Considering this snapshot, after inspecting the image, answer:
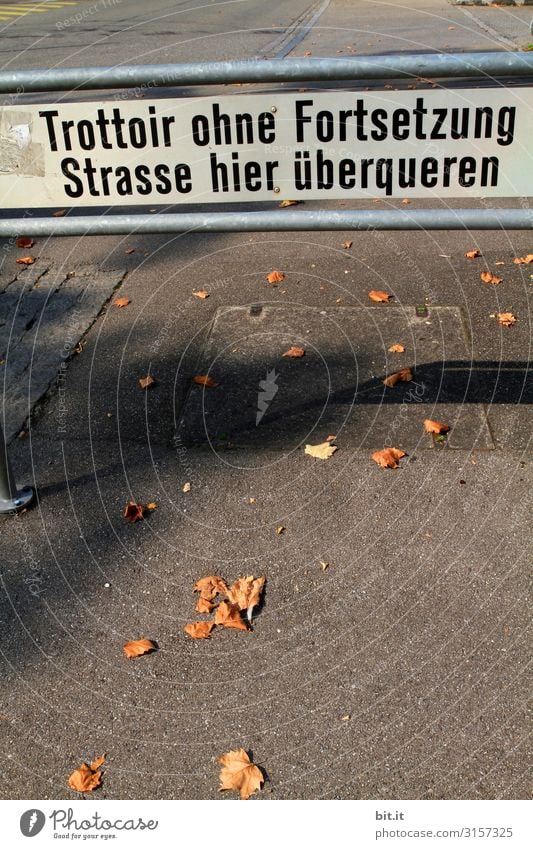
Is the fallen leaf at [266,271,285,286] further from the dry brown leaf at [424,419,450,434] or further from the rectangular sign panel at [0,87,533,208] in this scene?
the rectangular sign panel at [0,87,533,208]

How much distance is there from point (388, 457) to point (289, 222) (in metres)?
1.10

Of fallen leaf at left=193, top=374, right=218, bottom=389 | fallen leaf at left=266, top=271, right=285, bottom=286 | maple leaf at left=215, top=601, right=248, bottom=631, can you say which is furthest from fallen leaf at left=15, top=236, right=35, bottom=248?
maple leaf at left=215, top=601, right=248, bottom=631

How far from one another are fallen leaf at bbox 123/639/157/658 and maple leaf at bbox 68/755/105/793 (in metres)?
0.41

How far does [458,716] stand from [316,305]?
2979 millimetres

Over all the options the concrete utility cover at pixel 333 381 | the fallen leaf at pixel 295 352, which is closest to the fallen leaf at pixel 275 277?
the concrete utility cover at pixel 333 381

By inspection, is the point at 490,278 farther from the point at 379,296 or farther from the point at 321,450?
the point at 321,450

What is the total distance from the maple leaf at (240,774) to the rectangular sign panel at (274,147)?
76.5 inches

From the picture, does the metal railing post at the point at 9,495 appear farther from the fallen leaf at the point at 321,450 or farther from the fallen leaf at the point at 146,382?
the fallen leaf at the point at 321,450

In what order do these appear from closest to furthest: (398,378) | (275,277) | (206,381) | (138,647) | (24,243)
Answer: (138,647) → (398,378) → (206,381) → (275,277) → (24,243)

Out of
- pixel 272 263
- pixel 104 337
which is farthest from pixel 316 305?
pixel 104 337

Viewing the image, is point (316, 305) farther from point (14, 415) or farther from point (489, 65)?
point (489, 65)

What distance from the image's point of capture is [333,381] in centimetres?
418

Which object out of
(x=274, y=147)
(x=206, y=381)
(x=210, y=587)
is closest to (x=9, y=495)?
(x=210, y=587)

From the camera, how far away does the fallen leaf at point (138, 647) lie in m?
2.70
